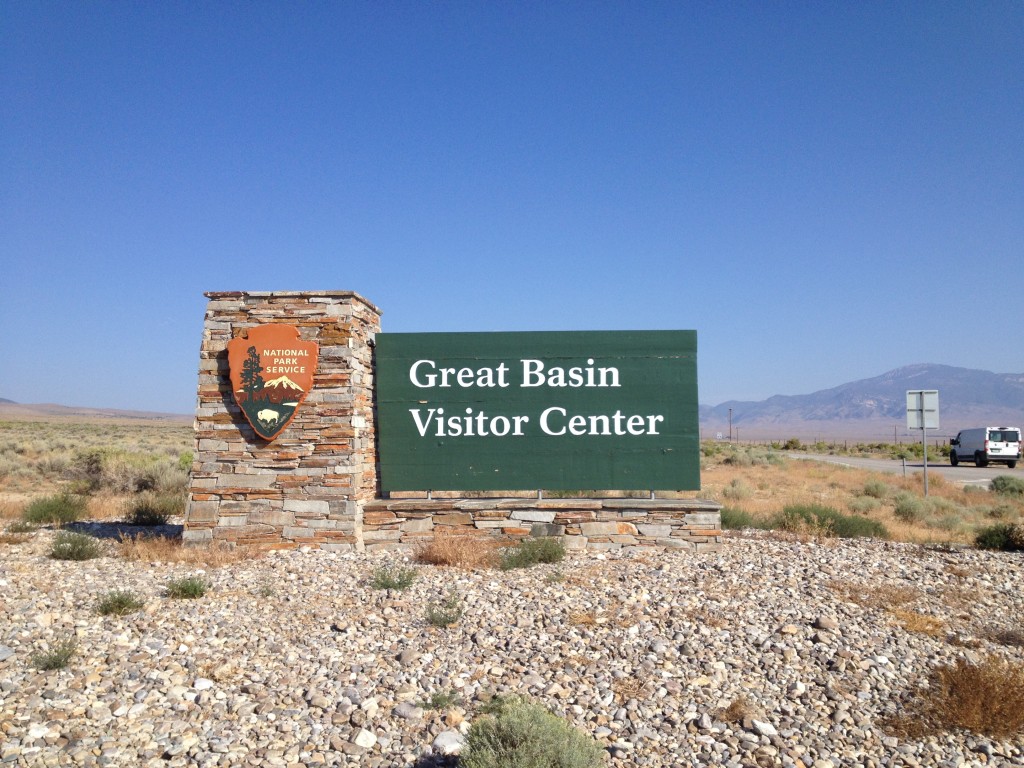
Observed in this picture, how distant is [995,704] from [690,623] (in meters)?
2.36

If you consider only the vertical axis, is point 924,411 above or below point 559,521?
above

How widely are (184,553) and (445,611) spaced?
4.38 m

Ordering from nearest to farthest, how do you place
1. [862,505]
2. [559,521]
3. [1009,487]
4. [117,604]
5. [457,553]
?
1. [117,604]
2. [457,553]
3. [559,521]
4. [862,505]
5. [1009,487]

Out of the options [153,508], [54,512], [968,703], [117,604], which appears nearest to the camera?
[968,703]

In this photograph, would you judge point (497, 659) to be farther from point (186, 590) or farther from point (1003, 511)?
point (1003, 511)

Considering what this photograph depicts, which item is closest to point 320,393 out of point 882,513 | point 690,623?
point 690,623

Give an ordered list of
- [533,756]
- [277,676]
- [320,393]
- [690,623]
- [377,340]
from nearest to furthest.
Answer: [533,756] → [277,676] → [690,623] → [320,393] → [377,340]

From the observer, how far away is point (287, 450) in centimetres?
1031

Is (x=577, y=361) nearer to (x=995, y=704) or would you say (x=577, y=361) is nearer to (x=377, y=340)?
(x=377, y=340)

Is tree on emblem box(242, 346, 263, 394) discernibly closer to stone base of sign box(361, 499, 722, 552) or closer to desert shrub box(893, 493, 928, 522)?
stone base of sign box(361, 499, 722, 552)

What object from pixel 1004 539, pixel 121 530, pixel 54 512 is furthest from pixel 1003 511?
pixel 54 512

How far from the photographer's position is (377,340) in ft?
36.4

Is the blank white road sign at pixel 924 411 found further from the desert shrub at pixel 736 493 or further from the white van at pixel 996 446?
the white van at pixel 996 446

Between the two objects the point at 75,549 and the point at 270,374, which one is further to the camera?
the point at 270,374
